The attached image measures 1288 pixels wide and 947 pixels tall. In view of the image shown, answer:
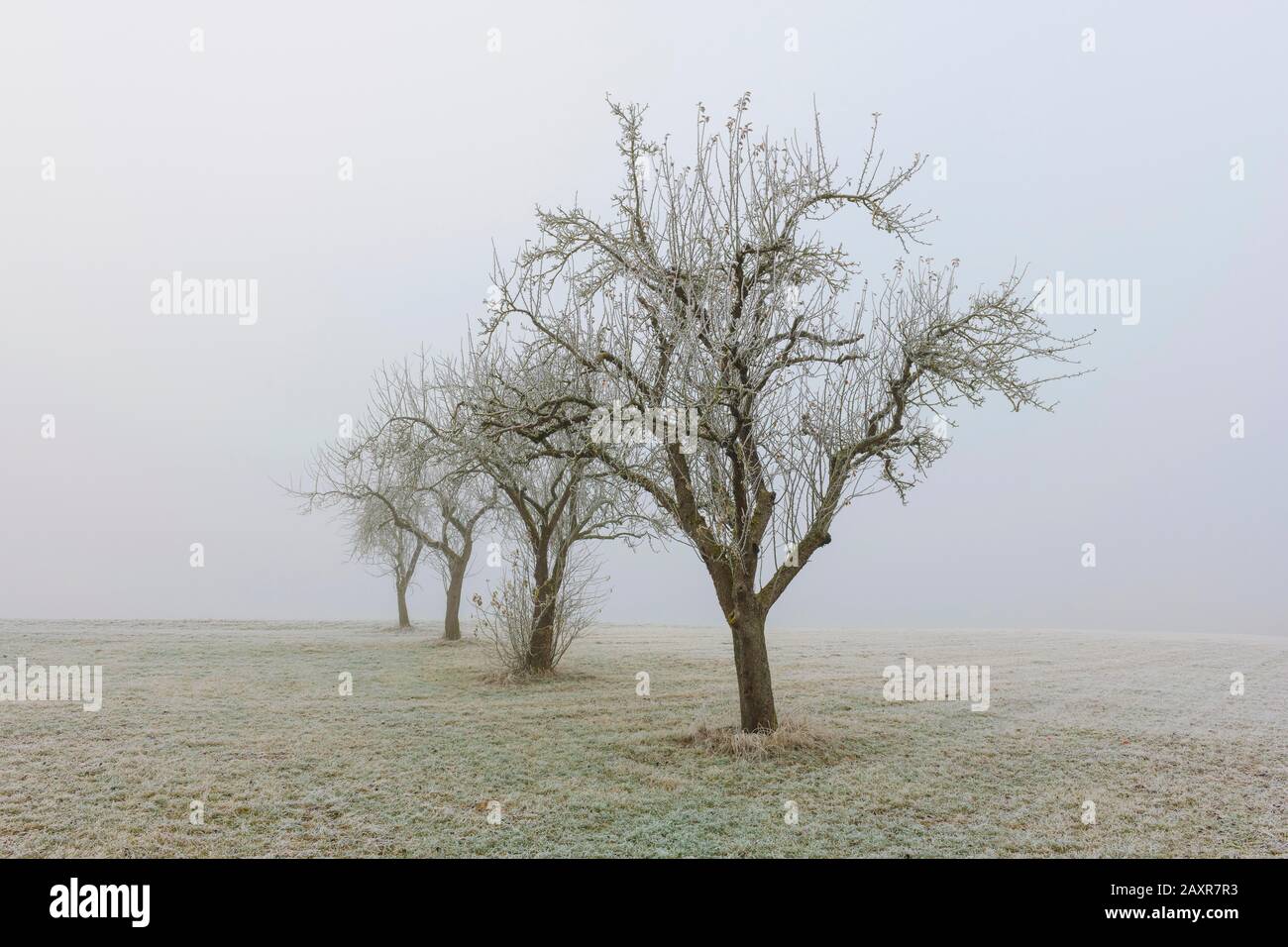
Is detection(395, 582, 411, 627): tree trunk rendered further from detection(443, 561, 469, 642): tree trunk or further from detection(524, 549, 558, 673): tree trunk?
detection(524, 549, 558, 673): tree trunk

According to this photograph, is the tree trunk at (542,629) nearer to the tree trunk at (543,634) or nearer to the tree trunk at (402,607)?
the tree trunk at (543,634)

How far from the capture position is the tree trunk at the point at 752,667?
30.6 feet

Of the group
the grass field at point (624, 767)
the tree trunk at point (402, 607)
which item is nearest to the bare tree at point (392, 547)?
the tree trunk at point (402, 607)

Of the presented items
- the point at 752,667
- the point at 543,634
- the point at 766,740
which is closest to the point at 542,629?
the point at 543,634

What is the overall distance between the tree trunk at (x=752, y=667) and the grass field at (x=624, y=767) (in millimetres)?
609

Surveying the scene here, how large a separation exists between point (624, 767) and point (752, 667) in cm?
192

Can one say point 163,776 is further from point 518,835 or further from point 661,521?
point 661,521

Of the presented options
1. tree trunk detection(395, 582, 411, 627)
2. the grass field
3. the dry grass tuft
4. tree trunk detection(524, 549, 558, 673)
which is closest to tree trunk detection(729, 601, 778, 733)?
the dry grass tuft

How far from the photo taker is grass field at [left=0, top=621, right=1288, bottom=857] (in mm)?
6520

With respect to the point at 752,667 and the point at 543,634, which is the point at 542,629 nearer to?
the point at 543,634

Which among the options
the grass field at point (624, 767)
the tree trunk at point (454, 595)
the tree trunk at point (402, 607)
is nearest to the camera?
the grass field at point (624, 767)

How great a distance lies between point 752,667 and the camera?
9.35 m

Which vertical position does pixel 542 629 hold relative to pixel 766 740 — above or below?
above

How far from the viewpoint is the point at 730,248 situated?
922cm
